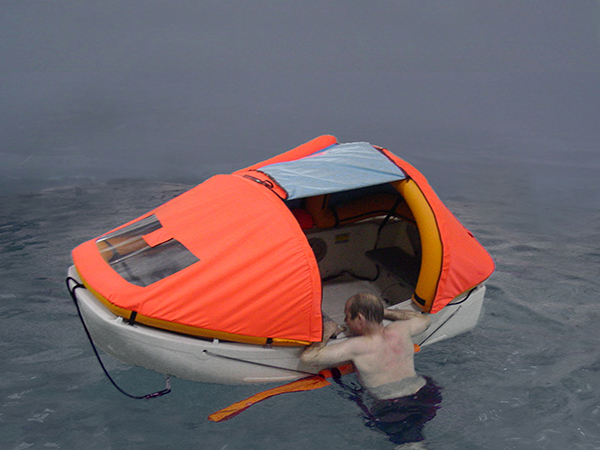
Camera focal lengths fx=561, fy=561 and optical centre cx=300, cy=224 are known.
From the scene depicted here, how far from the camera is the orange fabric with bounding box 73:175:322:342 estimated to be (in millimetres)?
3191

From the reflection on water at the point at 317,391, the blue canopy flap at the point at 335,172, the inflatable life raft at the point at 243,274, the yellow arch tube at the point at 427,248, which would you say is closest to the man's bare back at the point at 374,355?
the inflatable life raft at the point at 243,274

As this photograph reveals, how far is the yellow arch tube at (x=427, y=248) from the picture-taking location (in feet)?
11.9

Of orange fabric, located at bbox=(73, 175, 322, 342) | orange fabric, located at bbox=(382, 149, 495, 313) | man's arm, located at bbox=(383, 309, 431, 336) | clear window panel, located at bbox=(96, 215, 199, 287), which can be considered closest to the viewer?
orange fabric, located at bbox=(73, 175, 322, 342)

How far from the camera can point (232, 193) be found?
372 cm

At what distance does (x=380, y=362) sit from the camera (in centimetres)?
330

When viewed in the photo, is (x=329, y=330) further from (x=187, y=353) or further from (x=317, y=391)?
(x=187, y=353)

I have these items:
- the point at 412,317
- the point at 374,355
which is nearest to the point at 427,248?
the point at 412,317

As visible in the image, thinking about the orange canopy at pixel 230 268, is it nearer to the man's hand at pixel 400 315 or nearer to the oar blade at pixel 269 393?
the man's hand at pixel 400 315

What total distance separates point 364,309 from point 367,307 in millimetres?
22

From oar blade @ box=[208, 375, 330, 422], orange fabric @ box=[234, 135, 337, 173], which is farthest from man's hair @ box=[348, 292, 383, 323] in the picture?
orange fabric @ box=[234, 135, 337, 173]

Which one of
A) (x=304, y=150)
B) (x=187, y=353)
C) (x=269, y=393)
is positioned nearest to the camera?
(x=187, y=353)

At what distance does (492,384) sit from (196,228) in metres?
2.25

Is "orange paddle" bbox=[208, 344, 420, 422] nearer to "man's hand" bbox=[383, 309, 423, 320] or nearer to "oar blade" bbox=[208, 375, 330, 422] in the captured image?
"oar blade" bbox=[208, 375, 330, 422]

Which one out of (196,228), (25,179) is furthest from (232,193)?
(25,179)
